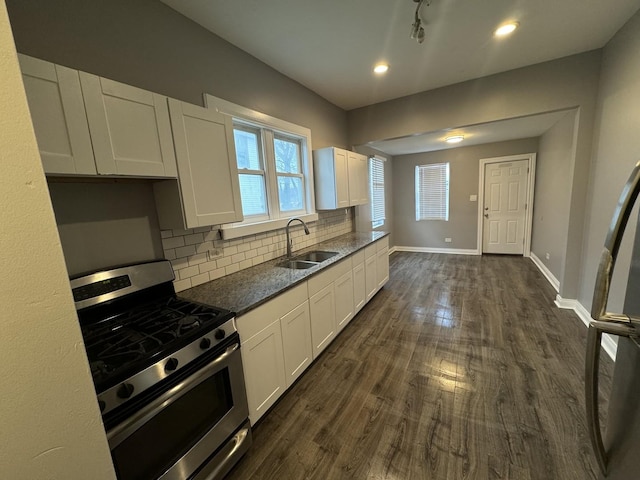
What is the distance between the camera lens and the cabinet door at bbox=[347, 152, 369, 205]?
3.61m

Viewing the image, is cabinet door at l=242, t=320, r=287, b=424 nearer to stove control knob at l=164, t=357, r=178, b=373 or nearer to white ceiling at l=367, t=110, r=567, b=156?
stove control knob at l=164, t=357, r=178, b=373

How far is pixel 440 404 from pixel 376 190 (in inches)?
167

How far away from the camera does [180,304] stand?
158 cm

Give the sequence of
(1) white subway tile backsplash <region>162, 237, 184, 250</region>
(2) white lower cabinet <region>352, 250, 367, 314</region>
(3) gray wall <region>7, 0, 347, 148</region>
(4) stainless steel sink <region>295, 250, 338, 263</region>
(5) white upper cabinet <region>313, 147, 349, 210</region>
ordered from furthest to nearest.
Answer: (5) white upper cabinet <region>313, 147, 349, 210</region> → (2) white lower cabinet <region>352, 250, 367, 314</region> → (4) stainless steel sink <region>295, 250, 338, 263</region> → (1) white subway tile backsplash <region>162, 237, 184, 250</region> → (3) gray wall <region>7, 0, 347, 148</region>

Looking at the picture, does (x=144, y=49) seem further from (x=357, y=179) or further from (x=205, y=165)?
(x=357, y=179)

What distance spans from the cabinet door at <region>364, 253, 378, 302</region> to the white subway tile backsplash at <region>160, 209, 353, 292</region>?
34.6 inches

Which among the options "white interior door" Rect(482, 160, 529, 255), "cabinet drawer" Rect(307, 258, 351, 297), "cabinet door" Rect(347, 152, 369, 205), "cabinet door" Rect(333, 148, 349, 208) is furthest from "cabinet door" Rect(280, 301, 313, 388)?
"white interior door" Rect(482, 160, 529, 255)

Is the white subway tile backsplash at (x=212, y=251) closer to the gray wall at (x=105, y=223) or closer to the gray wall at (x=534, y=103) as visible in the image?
the gray wall at (x=105, y=223)

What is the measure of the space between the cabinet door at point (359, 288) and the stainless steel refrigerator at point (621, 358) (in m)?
2.19

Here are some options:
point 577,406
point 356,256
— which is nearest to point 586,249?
point 577,406

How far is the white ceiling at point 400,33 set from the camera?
188 cm

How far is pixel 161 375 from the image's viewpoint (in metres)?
1.10

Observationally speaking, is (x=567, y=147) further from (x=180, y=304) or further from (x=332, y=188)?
(x=180, y=304)

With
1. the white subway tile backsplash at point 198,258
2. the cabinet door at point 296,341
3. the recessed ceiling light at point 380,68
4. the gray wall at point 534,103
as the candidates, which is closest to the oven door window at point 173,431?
the cabinet door at point 296,341
